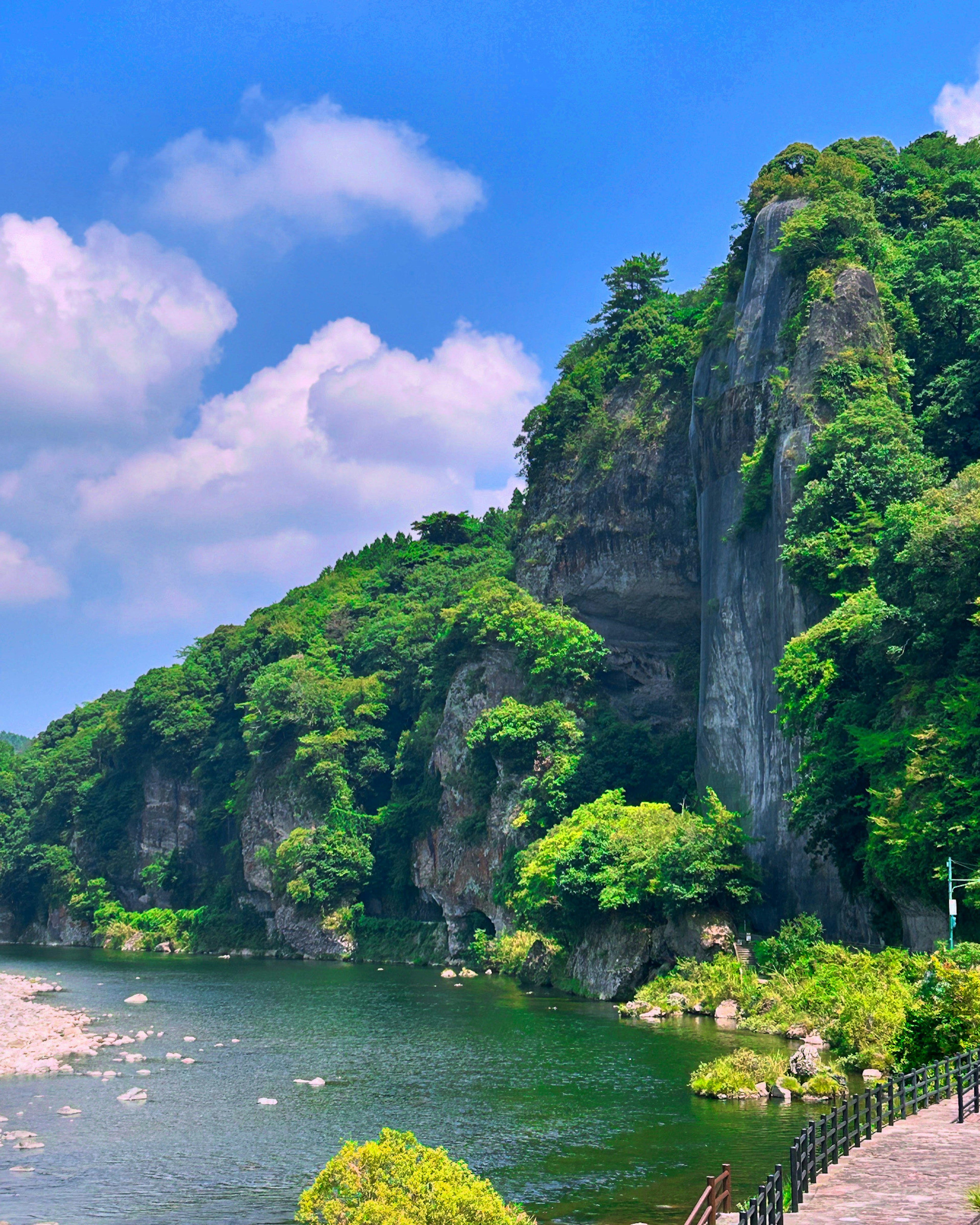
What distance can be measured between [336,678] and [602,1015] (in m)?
46.4

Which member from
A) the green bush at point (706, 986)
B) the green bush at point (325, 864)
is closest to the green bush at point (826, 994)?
the green bush at point (706, 986)

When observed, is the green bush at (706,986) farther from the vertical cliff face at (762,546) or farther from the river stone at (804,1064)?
the river stone at (804,1064)

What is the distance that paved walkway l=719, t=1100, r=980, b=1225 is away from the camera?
42.8ft

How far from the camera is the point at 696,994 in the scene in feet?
140

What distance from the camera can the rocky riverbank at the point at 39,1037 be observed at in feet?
112

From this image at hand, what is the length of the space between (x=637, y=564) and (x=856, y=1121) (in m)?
56.7

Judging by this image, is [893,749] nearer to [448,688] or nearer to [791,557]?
[791,557]

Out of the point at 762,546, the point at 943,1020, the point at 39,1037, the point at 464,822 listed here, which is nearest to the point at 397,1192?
the point at 943,1020

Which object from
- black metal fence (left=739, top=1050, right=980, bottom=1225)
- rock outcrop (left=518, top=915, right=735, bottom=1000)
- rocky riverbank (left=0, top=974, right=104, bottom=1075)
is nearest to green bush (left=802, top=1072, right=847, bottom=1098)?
black metal fence (left=739, top=1050, right=980, bottom=1225)

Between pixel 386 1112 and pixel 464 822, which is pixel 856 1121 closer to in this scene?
pixel 386 1112

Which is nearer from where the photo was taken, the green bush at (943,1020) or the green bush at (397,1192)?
the green bush at (397,1192)

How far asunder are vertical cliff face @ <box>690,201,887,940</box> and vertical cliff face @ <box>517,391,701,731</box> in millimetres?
7332

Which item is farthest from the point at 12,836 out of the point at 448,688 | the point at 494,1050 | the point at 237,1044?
the point at 494,1050

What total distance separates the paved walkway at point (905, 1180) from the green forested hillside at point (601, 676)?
53.3 feet
